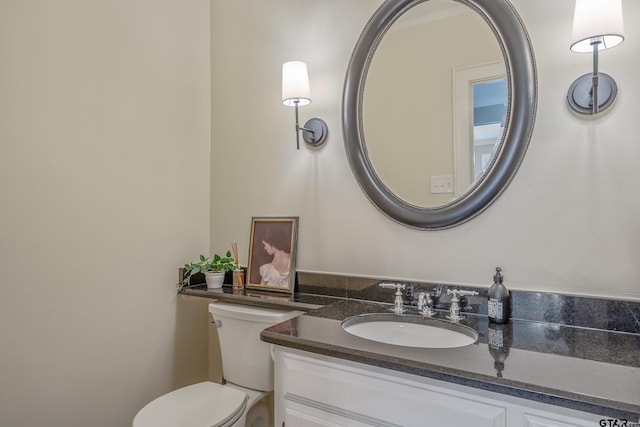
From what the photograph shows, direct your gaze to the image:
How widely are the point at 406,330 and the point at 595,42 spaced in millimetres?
1088

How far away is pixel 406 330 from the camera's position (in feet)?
4.47

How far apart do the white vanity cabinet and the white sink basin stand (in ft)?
0.65

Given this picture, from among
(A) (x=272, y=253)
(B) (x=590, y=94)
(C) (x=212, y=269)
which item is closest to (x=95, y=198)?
(C) (x=212, y=269)

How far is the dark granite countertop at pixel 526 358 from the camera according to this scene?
777 millimetres

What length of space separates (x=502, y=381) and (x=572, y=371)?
18 centimetres

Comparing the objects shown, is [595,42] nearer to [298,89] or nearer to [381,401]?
[298,89]

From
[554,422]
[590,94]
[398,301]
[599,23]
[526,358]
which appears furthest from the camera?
[398,301]

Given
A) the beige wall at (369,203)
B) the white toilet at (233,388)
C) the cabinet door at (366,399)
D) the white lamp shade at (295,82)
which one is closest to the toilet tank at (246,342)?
the white toilet at (233,388)

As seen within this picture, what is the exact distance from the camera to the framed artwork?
1.84m

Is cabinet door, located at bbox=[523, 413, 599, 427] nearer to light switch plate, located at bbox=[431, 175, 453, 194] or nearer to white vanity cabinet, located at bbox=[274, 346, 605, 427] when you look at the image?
white vanity cabinet, located at bbox=[274, 346, 605, 427]

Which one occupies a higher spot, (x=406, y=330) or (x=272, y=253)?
(x=272, y=253)

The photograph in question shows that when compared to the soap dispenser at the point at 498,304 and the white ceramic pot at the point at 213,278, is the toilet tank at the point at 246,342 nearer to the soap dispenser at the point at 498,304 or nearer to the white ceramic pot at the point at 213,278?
the white ceramic pot at the point at 213,278

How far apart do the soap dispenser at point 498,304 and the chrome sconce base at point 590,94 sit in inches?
23.9

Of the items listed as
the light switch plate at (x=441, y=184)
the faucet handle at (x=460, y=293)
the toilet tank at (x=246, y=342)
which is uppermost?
the light switch plate at (x=441, y=184)
